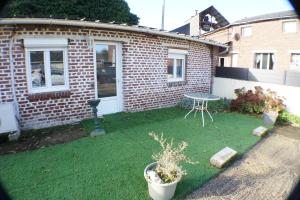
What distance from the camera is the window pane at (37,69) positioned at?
6.38 metres

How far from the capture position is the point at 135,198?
11.6 ft

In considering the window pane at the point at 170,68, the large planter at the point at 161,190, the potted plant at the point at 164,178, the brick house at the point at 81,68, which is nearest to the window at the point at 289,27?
the brick house at the point at 81,68

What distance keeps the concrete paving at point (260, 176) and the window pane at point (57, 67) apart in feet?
16.4

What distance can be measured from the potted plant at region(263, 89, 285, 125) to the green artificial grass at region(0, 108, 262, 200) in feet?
3.76

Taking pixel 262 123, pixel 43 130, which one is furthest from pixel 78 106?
pixel 262 123

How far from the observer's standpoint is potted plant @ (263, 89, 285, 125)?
8.24m

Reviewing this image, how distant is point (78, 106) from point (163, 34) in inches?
155

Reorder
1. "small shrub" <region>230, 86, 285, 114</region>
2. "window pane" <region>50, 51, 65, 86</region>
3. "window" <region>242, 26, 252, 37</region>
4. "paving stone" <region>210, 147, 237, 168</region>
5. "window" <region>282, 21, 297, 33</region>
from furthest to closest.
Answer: "window" <region>242, 26, 252, 37</region>
"window" <region>282, 21, 297, 33</region>
"small shrub" <region>230, 86, 285, 114</region>
"window pane" <region>50, 51, 65, 86</region>
"paving stone" <region>210, 147, 237, 168</region>

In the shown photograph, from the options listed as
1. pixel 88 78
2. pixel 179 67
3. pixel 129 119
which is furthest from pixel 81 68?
pixel 179 67

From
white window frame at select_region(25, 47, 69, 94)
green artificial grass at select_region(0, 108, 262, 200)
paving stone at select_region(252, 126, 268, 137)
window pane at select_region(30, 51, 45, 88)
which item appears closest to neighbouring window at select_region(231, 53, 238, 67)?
green artificial grass at select_region(0, 108, 262, 200)

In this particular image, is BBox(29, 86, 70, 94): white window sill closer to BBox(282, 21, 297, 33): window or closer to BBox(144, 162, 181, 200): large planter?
BBox(144, 162, 181, 200): large planter

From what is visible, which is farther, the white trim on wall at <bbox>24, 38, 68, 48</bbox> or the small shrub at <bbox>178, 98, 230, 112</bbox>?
the small shrub at <bbox>178, 98, 230, 112</bbox>

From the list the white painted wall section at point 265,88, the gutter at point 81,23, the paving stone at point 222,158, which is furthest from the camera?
the white painted wall section at point 265,88

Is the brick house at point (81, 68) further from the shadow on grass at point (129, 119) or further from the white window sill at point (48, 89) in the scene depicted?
the shadow on grass at point (129, 119)
